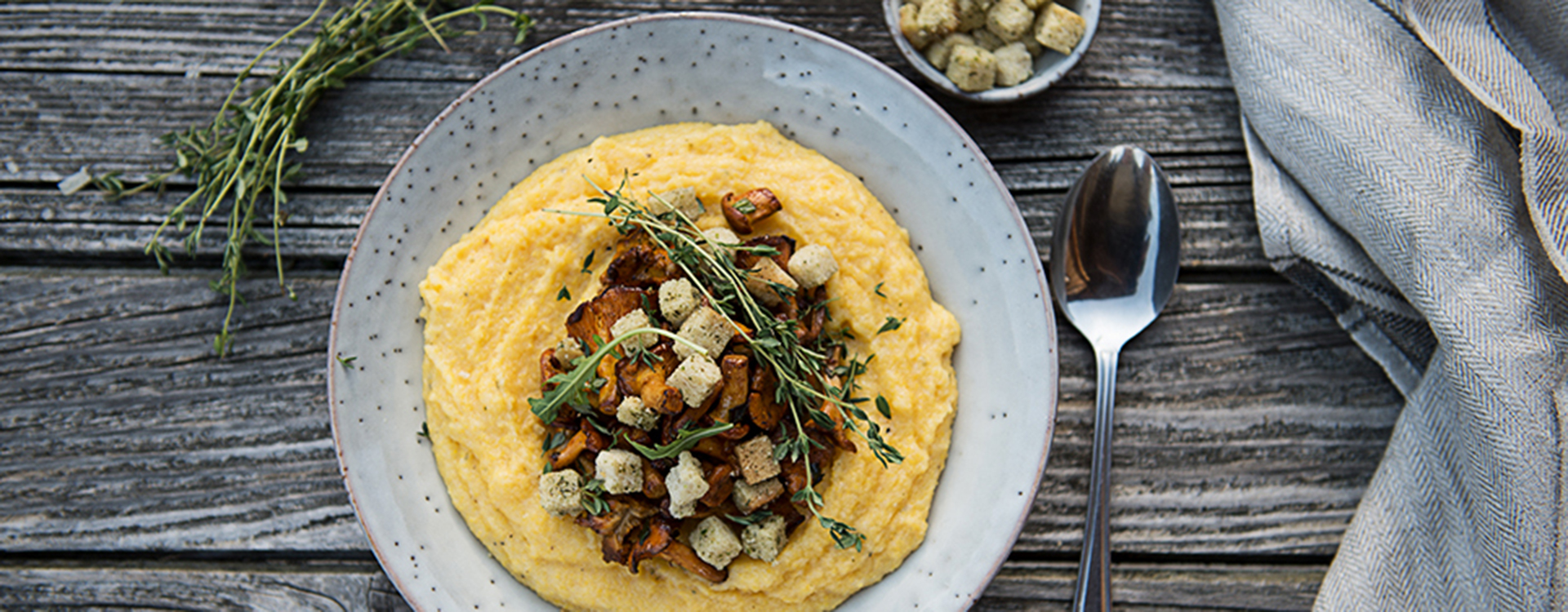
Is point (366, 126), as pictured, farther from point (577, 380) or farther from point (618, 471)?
point (618, 471)

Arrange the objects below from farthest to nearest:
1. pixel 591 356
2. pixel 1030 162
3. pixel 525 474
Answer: pixel 1030 162 → pixel 525 474 → pixel 591 356

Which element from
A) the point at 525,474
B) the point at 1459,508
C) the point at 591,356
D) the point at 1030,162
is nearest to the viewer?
the point at 591,356

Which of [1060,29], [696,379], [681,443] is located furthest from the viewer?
[1060,29]

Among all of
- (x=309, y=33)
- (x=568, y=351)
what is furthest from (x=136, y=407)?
(x=568, y=351)

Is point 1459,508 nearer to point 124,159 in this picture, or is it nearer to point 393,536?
point 393,536

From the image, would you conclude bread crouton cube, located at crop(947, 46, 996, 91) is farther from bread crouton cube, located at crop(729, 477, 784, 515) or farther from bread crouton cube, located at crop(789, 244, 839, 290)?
bread crouton cube, located at crop(729, 477, 784, 515)

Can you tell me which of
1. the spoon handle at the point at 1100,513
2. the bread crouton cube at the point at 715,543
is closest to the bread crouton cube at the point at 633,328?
the bread crouton cube at the point at 715,543

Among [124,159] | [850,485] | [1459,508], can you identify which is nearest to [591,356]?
[850,485]

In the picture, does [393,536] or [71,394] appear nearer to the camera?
[393,536]
